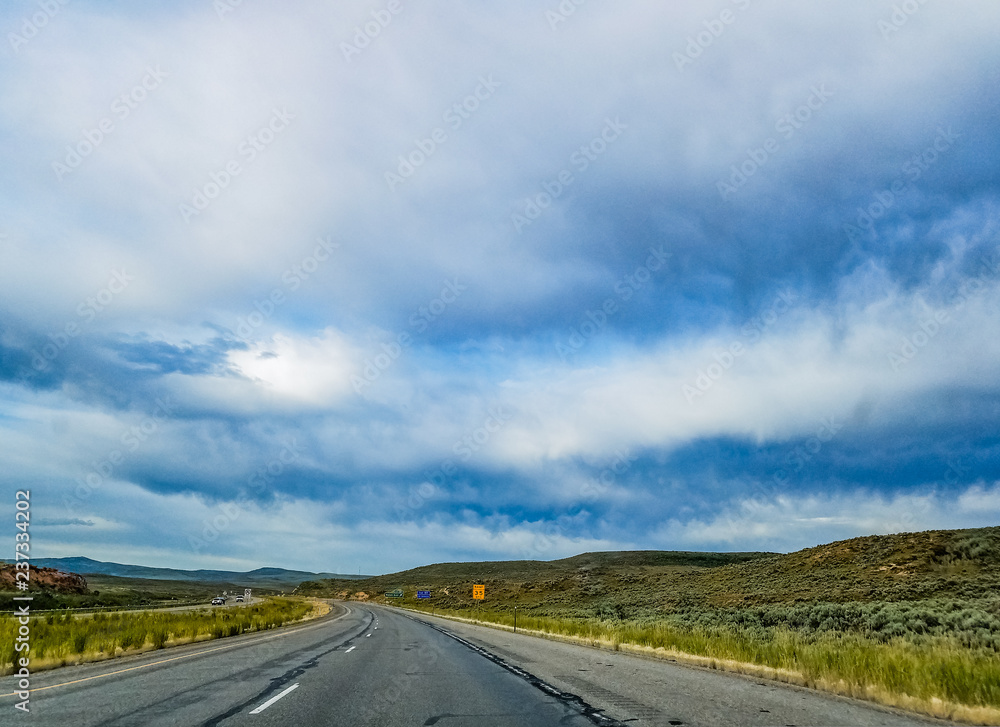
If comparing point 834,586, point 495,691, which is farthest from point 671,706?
point 834,586

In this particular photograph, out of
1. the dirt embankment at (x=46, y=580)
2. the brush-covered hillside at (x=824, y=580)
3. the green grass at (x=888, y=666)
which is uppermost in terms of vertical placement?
the brush-covered hillside at (x=824, y=580)

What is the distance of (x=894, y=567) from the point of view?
44.2 m

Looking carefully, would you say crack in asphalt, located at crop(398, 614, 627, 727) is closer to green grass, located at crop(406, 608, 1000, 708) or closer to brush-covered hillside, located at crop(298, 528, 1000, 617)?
green grass, located at crop(406, 608, 1000, 708)

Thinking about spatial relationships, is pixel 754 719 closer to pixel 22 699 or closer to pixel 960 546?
pixel 22 699

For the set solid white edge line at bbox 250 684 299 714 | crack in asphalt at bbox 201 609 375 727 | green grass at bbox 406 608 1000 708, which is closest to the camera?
crack in asphalt at bbox 201 609 375 727

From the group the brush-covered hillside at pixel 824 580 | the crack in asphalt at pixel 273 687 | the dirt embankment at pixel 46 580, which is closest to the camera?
the crack in asphalt at pixel 273 687

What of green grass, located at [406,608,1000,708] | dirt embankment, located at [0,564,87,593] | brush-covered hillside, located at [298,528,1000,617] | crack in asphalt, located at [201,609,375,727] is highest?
brush-covered hillside, located at [298,528,1000,617]

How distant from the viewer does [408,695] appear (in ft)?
34.6

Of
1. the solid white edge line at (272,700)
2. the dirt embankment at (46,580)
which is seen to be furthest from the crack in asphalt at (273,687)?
the dirt embankment at (46,580)

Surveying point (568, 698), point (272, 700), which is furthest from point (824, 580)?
point (272, 700)

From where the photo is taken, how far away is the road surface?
8.38 meters

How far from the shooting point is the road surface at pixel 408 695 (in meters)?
8.38

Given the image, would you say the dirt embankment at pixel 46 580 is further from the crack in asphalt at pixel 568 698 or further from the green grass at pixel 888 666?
the green grass at pixel 888 666

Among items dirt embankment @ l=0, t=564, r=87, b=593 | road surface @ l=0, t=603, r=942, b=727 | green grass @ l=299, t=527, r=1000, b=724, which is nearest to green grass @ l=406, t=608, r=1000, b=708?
green grass @ l=299, t=527, r=1000, b=724
